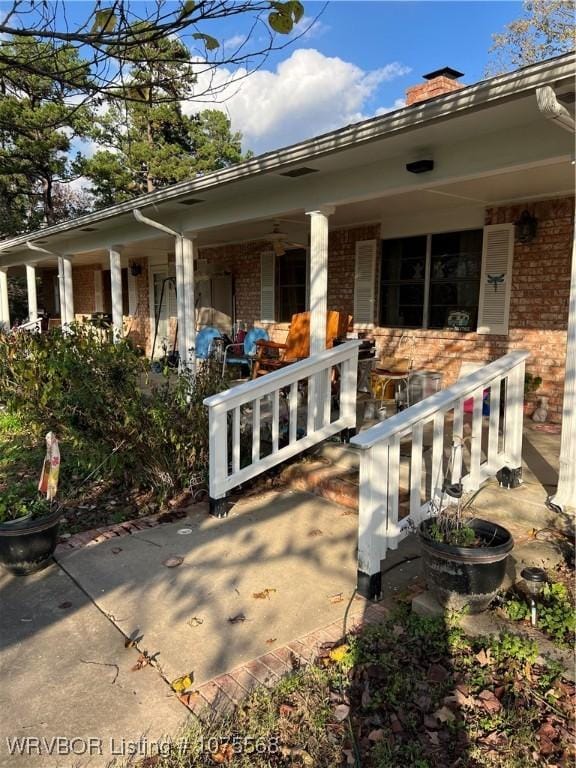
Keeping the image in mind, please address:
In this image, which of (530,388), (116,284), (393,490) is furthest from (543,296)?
(116,284)

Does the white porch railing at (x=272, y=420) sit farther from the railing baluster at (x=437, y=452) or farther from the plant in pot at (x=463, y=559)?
the plant in pot at (x=463, y=559)

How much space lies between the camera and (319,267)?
17.0 ft

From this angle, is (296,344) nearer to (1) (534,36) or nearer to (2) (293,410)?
(2) (293,410)

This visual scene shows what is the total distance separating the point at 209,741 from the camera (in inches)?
76.2

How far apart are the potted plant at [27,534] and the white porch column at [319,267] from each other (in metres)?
2.93

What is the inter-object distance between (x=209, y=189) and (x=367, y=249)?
266 cm

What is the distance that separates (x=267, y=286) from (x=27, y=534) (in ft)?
22.5

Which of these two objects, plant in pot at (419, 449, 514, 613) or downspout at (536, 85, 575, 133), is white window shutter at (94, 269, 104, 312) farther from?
plant in pot at (419, 449, 514, 613)

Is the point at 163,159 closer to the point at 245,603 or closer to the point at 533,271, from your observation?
the point at 533,271

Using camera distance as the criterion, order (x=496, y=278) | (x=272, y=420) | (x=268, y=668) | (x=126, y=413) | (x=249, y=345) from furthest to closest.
Answer: (x=249, y=345), (x=496, y=278), (x=126, y=413), (x=272, y=420), (x=268, y=668)

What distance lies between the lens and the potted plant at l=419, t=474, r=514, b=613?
2.49 metres

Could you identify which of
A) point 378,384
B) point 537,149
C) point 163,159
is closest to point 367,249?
point 378,384

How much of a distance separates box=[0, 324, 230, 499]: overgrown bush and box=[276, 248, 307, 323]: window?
157 inches

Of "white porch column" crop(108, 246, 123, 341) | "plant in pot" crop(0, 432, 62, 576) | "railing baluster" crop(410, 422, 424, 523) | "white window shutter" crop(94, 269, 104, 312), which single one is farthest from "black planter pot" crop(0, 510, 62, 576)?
"white window shutter" crop(94, 269, 104, 312)
